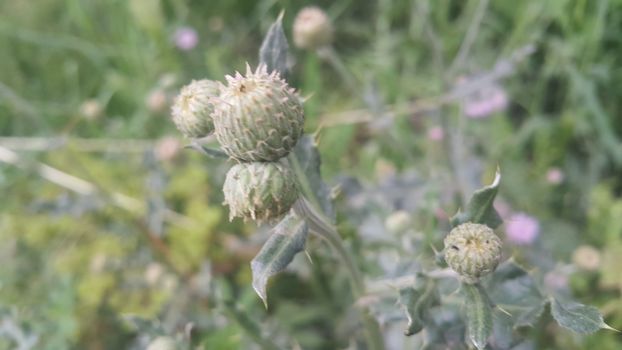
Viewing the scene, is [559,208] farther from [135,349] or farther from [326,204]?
[135,349]

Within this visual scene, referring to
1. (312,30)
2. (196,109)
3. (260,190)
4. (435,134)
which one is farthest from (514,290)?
(435,134)

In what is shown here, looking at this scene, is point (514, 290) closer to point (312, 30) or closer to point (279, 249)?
point (279, 249)

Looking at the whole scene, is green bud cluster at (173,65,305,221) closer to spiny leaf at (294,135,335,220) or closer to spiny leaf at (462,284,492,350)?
spiny leaf at (294,135,335,220)

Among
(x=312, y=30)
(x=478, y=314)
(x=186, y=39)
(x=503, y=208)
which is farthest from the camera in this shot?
(x=186, y=39)

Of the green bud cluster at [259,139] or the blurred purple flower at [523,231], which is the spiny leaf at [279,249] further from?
the blurred purple flower at [523,231]

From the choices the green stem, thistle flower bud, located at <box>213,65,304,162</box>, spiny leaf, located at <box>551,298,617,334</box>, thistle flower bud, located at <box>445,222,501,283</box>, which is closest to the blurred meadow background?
the green stem
